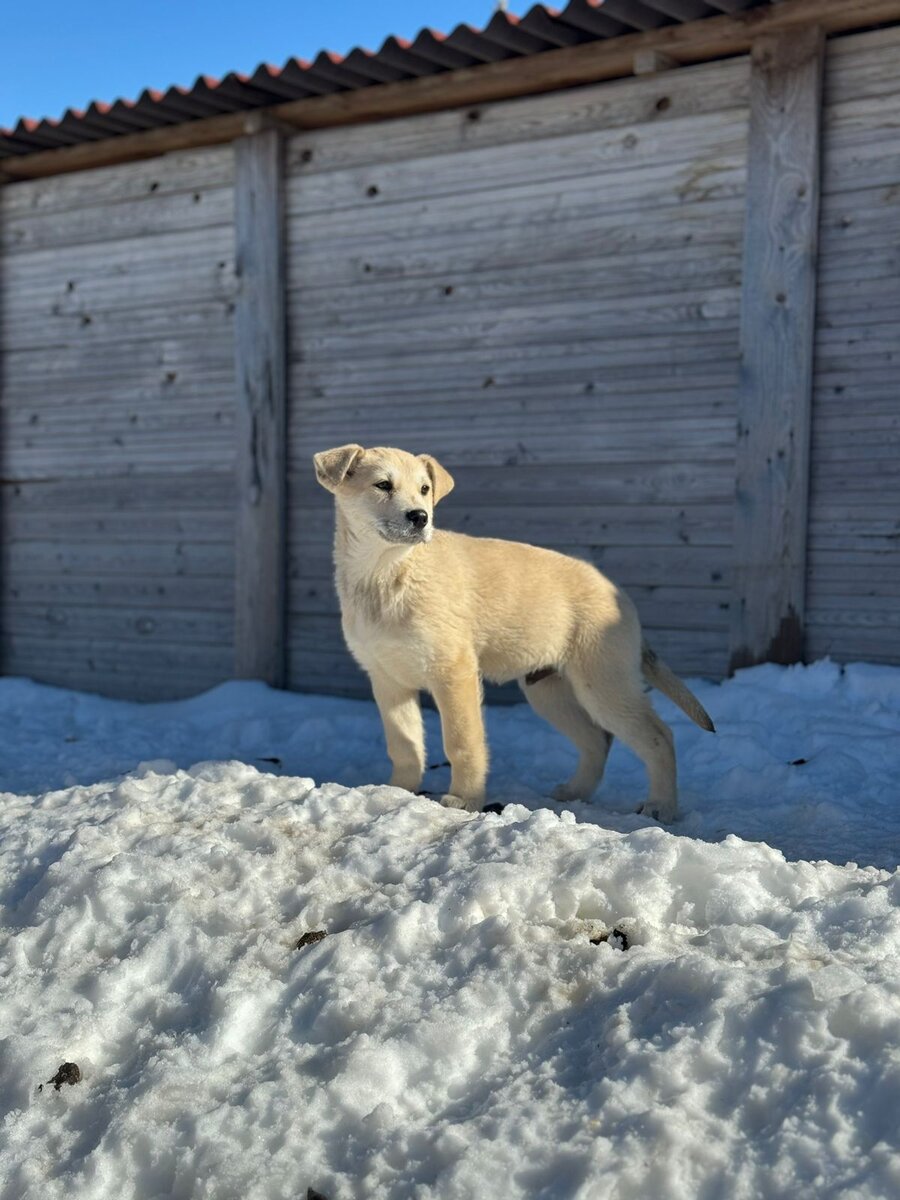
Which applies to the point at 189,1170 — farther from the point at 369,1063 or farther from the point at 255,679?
the point at 255,679

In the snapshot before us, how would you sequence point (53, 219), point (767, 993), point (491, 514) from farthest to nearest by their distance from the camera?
point (53, 219) < point (491, 514) < point (767, 993)

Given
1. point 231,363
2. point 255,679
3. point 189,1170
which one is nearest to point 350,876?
→ point 189,1170

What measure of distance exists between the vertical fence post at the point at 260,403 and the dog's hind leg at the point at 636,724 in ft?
13.7

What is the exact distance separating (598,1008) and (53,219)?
912cm

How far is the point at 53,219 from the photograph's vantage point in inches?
377

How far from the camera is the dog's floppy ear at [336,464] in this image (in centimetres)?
462

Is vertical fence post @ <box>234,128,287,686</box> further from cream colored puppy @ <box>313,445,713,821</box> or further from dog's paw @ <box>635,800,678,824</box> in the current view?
dog's paw @ <box>635,800,678,824</box>

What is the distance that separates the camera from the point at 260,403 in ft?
27.9

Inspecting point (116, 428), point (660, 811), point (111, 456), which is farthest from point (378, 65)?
point (660, 811)

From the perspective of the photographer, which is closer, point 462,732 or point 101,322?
point 462,732

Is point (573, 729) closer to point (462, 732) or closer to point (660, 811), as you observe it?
point (660, 811)

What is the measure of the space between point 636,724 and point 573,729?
51 centimetres

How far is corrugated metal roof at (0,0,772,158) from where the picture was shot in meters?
6.61

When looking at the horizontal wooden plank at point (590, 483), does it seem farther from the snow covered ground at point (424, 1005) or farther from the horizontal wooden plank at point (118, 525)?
the snow covered ground at point (424, 1005)
